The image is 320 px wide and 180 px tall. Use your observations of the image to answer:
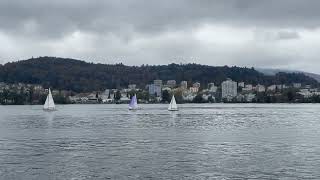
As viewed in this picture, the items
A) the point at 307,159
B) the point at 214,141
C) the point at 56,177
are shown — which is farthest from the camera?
the point at 214,141

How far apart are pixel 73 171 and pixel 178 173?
5.60m

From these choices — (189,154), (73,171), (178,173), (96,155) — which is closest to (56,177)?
(73,171)

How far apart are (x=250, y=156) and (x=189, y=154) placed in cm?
410

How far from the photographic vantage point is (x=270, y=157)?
120 ft

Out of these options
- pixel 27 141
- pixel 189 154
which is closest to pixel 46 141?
pixel 27 141

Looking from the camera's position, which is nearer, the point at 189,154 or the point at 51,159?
the point at 51,159

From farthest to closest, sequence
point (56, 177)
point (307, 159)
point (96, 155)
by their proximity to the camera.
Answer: point (96, 155) → point (307, 159) → point (56, 177)

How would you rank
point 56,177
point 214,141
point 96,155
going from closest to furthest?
point 56,177
point 96,155
point 214,141

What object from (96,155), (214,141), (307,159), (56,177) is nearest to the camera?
(56,177)

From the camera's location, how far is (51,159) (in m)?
35.8

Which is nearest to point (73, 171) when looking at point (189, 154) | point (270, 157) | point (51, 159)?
point (51, 159)

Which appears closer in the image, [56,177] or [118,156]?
[56,177]

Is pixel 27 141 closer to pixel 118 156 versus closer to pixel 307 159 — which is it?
pixel 118 156

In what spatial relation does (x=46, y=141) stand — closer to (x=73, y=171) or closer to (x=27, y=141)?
(x=27, y=141)
